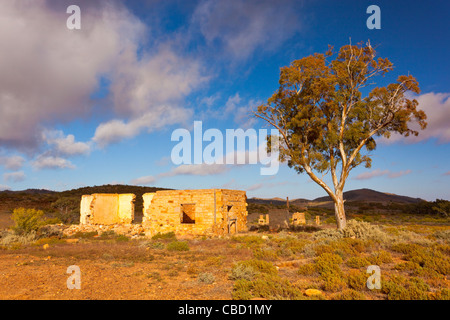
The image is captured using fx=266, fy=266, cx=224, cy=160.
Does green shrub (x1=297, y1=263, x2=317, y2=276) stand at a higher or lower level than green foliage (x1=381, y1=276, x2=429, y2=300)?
lower

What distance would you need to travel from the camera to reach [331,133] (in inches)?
699

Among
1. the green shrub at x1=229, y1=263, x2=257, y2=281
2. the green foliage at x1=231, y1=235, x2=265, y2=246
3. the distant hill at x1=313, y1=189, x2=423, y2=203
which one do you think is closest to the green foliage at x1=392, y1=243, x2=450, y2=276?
the green shrub at x1=229, y1=263, x2=257, y2=281

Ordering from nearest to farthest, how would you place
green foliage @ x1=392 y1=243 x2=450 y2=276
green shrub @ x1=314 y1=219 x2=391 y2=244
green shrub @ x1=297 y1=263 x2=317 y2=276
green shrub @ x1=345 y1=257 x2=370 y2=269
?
green foliage @ x1=392 y1=243 x2=450 y2=276, green shrub @ x1=297 y1=263 x2=317 y2=276, green shrub @ x1=345 y1=257 x2=370 y2=269, green shrub @ x1=314 y1=219 x2=391 y2=244

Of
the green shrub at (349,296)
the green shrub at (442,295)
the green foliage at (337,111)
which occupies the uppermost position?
the green foliage at (337,111)

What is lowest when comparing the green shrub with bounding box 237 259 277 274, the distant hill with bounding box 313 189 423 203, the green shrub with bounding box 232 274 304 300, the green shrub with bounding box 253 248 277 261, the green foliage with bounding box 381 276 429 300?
the distant hill with bounding box 313 189 423 203

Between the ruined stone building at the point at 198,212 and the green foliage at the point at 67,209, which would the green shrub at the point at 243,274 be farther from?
the green foliage at the point at 67,209

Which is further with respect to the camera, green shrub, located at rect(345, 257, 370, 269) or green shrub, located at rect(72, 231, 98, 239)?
green shrub, located at rect(72, 231, 98, 239)

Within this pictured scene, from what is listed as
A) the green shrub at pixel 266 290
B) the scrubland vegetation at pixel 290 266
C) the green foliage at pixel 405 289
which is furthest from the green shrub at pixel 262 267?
the green foliage at pixel 405 289

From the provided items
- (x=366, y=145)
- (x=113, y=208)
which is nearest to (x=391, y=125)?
(x=366, y=145)

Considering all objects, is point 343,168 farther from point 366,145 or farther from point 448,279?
point 448,279

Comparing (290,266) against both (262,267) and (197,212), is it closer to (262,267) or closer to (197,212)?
(262,267)

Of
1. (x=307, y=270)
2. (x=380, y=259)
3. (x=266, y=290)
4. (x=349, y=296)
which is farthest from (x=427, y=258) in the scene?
(x=266, y=290)

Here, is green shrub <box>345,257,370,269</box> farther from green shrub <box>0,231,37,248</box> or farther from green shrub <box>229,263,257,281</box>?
green shrub <box>0,231,37,248</box>
